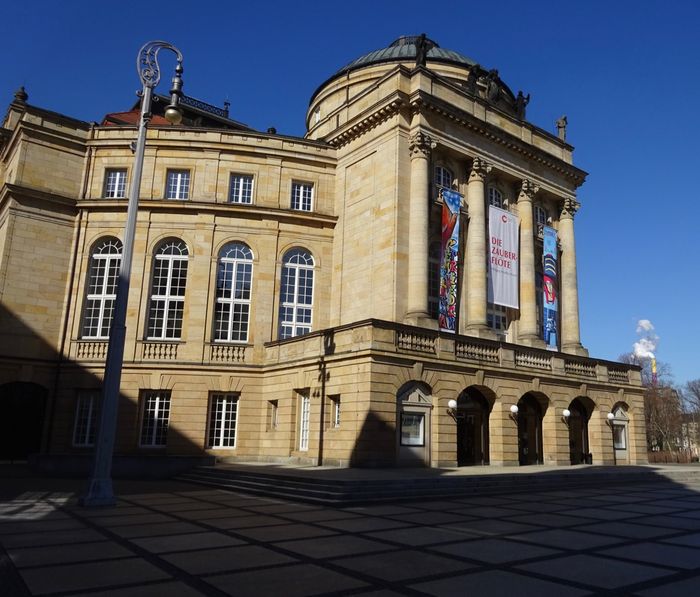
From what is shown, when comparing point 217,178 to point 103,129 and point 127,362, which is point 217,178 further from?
point 127,362

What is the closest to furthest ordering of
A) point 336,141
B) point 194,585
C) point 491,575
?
point 194,585, point 491,575, point 336,141

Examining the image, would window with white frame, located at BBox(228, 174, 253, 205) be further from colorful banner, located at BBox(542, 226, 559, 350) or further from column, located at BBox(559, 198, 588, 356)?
column, located at BBox(559, 198, 588, 356)

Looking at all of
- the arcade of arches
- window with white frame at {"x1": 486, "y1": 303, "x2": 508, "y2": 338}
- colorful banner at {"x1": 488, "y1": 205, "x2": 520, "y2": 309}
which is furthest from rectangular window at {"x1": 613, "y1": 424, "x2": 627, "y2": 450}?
colorful banner at {"x1": 488, "y1": 205, "x2": 520, "y2": 309}

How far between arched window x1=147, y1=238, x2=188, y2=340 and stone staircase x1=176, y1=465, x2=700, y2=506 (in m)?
8.19

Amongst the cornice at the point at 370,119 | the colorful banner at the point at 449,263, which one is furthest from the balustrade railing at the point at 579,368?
the cornice at the point at 370,119

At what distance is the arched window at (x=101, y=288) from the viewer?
31.2 m

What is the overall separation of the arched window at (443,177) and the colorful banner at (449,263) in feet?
4.08

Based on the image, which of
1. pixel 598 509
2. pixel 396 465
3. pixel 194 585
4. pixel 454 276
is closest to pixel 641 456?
pixel 454 276

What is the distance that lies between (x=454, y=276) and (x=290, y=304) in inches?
345

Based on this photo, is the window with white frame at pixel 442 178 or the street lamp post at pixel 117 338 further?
the window with white frame at pixel 442 178

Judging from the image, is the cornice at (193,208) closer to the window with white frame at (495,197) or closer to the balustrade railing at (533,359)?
the window with white frame at (495,197)

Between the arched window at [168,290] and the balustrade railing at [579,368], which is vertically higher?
the arched window at [168,290]

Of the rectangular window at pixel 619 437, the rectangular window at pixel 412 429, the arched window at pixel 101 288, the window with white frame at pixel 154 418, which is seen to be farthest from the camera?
the rectangular window at pixel 619 437

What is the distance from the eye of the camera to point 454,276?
31281 millimetres
